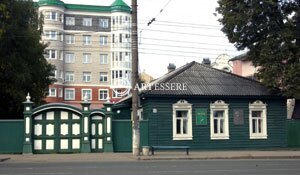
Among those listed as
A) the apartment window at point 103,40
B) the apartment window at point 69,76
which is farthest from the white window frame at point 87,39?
the apartment window at point 69,76

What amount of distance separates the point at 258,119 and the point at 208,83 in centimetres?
442

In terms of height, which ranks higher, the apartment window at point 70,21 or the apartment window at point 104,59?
the apartment window at point 70,21

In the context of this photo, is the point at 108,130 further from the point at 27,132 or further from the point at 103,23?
the point at 103,23

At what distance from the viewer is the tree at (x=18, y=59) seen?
33.4 metres

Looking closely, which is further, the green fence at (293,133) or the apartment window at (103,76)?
the apartment window at (103,76)

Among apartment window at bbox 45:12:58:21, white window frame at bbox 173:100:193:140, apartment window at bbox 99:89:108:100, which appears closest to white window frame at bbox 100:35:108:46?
apartment window at bbox 99:89:108:100

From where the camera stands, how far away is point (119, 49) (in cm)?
8725

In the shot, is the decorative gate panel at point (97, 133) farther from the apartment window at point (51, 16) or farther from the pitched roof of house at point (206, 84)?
the apartment window at point (51, 16)

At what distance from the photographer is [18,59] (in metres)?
35.2

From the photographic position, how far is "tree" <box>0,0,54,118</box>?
3344 cm

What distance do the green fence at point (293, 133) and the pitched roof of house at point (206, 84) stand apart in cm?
309

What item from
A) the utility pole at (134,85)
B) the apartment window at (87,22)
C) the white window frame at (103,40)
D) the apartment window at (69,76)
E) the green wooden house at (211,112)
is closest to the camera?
the utility pole at (134,85)

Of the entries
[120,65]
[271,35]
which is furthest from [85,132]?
[120,65]

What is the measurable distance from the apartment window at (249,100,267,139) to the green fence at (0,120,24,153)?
15761 millimetres
